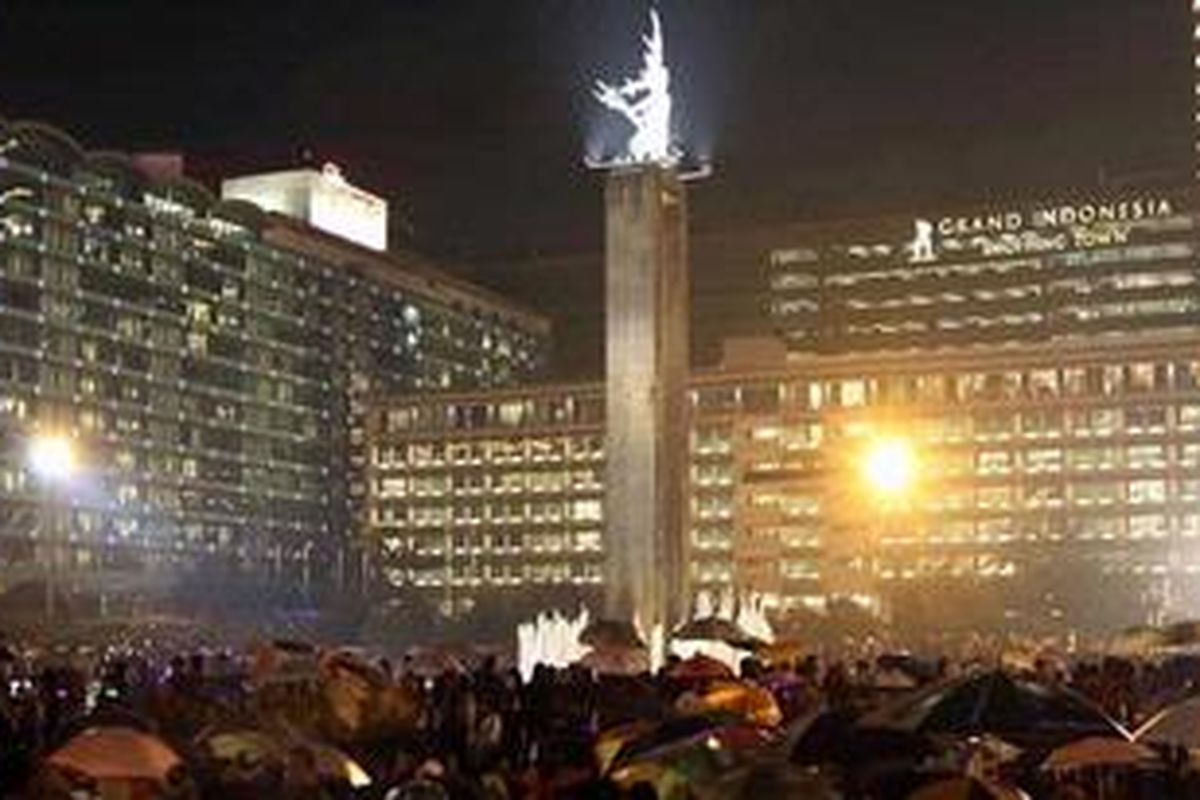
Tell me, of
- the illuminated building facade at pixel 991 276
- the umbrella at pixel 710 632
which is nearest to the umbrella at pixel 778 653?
the umbrella at pixel 710 632

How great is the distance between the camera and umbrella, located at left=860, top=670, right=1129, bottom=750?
14.7 meters

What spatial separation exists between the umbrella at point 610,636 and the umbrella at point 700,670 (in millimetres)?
5139

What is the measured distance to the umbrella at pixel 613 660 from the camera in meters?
29.1

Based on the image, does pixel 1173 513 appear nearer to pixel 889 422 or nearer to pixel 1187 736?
pixel 889 422

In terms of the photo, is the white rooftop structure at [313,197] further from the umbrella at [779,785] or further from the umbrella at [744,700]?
the umbrella at [779,785]

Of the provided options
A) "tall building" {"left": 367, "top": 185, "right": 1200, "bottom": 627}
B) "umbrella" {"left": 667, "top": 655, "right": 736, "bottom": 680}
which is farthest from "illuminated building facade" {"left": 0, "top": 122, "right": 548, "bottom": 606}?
"umbrella" {"left": 667, "top": 655, "right": 736, "bottom": 680}

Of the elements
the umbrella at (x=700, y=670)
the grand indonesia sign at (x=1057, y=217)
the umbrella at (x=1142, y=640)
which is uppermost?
the grand indonesia sign at (x=1057, y=217)

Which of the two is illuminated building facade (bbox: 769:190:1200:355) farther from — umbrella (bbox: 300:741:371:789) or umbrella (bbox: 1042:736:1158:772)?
umbrella (bbox: 1042:736:1158:772)

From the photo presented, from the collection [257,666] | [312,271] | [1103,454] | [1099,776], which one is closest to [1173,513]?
[1103,454]

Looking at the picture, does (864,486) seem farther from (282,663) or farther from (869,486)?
(282,663)

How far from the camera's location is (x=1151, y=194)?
173 m

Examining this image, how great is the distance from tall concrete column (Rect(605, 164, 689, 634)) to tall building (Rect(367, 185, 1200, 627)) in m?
70.5

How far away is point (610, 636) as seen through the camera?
110 ft

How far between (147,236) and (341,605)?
1135 inches
